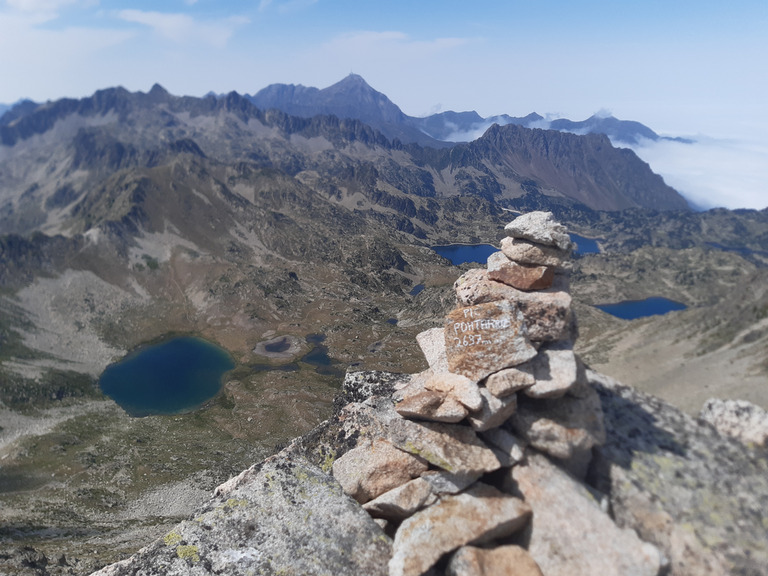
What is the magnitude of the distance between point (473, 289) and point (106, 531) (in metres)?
70.4

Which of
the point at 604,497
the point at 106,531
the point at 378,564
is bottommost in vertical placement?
the point at 106,531

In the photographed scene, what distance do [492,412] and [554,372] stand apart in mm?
2448

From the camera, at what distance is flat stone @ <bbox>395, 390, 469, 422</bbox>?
11891mm

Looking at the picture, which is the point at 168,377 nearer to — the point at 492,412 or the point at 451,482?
the point at 451,482

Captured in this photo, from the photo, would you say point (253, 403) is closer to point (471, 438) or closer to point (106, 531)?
point (106, 531)

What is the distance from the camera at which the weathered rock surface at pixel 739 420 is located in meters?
11.3

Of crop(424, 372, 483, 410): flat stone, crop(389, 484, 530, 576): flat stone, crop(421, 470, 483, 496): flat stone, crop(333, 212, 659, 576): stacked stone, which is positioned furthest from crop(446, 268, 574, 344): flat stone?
crop(389, 484, 530, 576): flat stone

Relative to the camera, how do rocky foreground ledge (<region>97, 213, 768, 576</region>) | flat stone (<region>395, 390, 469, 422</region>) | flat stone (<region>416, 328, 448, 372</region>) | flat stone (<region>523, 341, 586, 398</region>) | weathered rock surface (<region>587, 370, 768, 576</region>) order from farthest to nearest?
1. flat stone (<region>416, 328, 448, 372</region>)
2. flat stone (<region>523, 341, 586, 398</region>)
3. flat stone (<region>395, 390, 469, 422</region>)
4. rocky foreground ledge (<region>97, 213, 768, 576</region>)
5. weathered rock surface (<region>587, 370, 768, 576</region>)

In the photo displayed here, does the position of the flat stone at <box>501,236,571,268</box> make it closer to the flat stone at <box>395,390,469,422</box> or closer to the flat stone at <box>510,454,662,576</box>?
the flat stone at <box>395,390,469,422</box>

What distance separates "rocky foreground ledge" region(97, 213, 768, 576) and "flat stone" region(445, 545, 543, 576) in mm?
36

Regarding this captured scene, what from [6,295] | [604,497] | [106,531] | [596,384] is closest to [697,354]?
[596,384]

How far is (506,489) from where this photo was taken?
1159 cm

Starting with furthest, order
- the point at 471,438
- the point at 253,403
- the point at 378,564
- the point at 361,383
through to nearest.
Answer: the point at 253,403 < the point at 361,383 < the point at 471,438 < the point at 378,564

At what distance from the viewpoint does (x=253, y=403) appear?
126m
